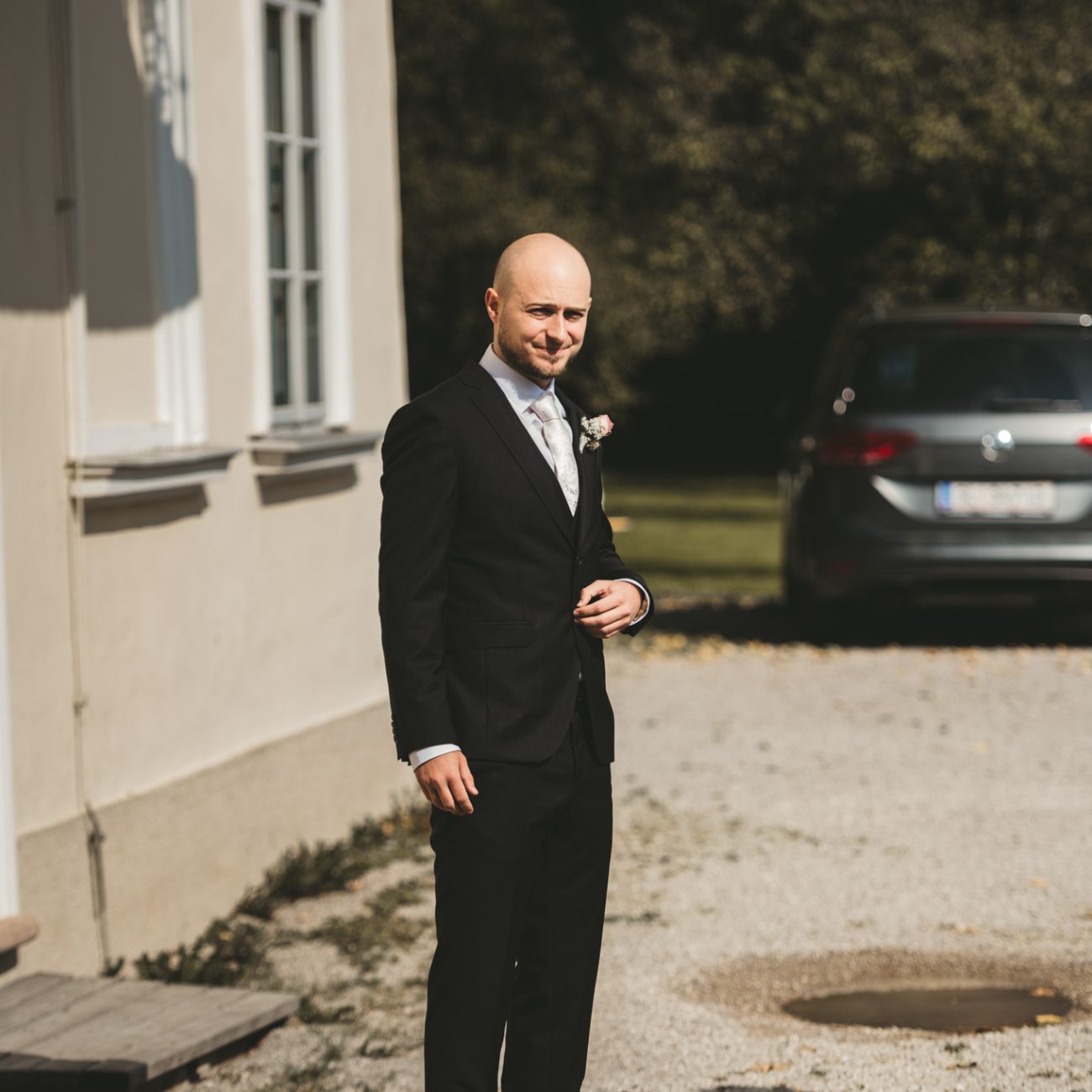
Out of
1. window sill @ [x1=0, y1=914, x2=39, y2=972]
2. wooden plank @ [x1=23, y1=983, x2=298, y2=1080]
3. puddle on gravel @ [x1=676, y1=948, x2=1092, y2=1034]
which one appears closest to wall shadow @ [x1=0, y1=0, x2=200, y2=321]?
window sill @ [x1=0, y1=914, x2=39, y2=972]

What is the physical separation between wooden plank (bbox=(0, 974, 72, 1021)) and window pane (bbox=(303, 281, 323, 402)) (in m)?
3.01

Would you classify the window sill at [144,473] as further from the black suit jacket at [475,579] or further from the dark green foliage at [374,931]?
the black suit jacket at [475,579]

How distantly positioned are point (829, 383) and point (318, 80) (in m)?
4.90

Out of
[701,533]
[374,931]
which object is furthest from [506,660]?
[701,533]

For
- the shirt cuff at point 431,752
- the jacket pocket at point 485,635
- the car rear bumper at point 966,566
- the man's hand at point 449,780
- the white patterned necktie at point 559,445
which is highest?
the white patterned necktie at point 559,445

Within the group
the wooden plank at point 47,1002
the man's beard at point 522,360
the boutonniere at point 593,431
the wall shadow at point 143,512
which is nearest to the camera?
the man's beard at point 522,360

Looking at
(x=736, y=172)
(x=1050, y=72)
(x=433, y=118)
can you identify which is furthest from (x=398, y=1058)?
(x=433, y=118)

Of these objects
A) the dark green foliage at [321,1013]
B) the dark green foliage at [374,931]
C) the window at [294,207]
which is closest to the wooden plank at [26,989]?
the dark green foliage at [321,1013]

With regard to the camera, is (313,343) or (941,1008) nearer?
(941,1008)

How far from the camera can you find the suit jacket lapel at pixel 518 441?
3574mm

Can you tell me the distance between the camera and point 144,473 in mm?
5992

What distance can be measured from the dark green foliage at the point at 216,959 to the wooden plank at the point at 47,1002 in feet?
1.81

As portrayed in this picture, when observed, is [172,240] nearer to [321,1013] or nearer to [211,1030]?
[321,1013]

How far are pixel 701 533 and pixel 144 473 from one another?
16281 millimetres
